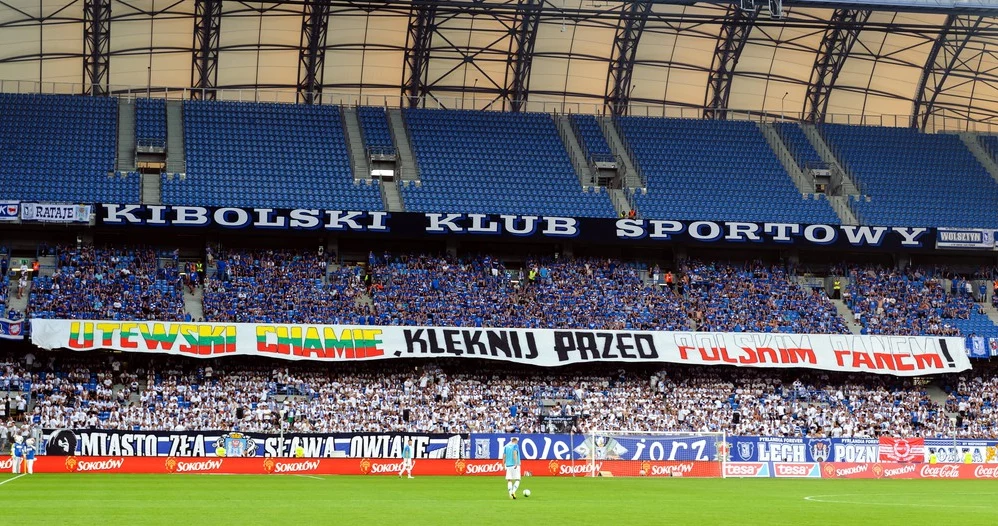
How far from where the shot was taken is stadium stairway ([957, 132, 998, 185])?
2795 inches

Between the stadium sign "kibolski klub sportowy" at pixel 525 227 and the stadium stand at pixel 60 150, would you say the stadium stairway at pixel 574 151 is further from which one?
the stadium stand at pixel 60 150

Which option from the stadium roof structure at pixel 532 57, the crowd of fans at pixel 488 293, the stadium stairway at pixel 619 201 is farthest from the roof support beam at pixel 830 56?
the stadium stairway at pixel 619 201

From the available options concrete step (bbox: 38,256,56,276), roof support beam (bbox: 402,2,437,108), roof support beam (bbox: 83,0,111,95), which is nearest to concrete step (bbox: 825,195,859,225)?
roof support beam (bbox: 402,2,437,108)

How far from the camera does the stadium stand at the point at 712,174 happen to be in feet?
210

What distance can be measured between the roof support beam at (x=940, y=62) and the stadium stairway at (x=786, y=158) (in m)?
8.78

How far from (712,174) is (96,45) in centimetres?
3293

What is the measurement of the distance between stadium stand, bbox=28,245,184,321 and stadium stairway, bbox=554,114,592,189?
21.9 meters

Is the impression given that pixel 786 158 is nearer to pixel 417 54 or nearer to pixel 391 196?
pixel 417 54

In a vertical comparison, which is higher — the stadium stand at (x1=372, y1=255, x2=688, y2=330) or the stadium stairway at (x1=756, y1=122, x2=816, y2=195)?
the stadium stairway at (x1=756, y1=122, x2=816, y2=195)

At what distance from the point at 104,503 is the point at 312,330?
2515 cm

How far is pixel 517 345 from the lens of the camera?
54.8 meters

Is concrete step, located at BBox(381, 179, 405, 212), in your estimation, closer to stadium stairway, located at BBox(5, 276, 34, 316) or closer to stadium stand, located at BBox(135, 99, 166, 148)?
stadium stand, located at BBox(135, 99, 166, 148)

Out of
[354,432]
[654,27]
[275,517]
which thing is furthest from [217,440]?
[654,27]

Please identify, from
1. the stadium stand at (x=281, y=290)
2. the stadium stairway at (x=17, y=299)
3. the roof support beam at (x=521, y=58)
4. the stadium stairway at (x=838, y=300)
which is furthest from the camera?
the roof support beam at (x=521, y=58)
